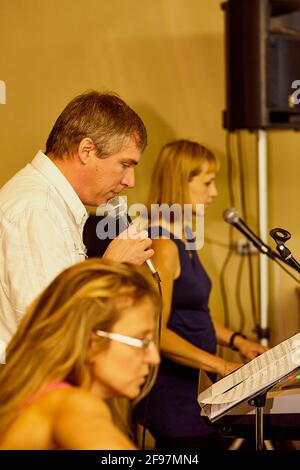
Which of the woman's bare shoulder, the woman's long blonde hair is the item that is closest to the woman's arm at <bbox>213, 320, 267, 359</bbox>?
the woman's long blonde hair

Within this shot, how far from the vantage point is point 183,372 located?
97.0 inches

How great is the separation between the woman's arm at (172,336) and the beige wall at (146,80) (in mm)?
640

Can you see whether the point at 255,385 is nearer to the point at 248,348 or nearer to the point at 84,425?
the point at 84,425

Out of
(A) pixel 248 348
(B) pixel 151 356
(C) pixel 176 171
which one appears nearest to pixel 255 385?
(B) pixel 151 356

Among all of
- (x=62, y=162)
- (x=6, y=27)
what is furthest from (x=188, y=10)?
(x=62, y=162)

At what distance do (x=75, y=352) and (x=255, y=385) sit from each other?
0.43 m

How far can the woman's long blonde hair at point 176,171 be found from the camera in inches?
104

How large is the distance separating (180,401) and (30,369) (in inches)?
49.8

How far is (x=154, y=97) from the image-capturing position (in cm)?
319

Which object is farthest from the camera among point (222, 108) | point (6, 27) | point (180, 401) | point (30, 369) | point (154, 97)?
point (222, 108)

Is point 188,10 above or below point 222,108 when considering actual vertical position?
above

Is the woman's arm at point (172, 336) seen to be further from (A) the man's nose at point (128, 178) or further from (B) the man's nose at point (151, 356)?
(B) the man's nose at point (151, 356)
